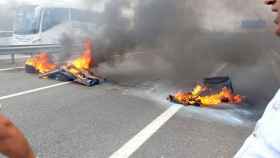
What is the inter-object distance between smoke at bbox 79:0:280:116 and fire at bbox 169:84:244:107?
11.8 feet

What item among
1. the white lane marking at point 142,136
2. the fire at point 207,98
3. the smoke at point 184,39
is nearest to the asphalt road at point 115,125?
the white lane marking at point 142,136

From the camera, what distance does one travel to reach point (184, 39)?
14.4 metres

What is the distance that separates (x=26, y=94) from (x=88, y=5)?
1037 cm

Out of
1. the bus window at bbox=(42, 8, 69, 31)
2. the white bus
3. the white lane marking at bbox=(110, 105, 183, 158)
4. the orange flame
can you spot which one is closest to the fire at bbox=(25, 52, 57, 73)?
the orange flame

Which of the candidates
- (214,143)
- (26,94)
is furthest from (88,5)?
(214,143)

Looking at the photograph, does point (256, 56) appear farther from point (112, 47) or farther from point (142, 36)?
point (112, 47)

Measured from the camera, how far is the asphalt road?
494 centimetres

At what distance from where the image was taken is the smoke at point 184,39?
43.8 ft

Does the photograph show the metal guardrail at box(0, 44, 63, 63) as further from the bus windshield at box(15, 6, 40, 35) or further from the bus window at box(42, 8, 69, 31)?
the bus window at box(42, 8, 69, 31)

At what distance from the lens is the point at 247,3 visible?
15.6 meters

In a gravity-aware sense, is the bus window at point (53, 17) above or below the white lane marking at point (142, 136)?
above

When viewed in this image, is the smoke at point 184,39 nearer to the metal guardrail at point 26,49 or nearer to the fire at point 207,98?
the metal guardrail at point 26,49

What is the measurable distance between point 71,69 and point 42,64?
158 cm

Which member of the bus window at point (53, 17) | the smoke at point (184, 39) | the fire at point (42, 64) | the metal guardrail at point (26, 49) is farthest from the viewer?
the bus window at point (53, 17)
